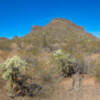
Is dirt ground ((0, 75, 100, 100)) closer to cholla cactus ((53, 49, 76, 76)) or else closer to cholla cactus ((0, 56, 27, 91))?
cholla cactus ((0, 56, 27, 91))

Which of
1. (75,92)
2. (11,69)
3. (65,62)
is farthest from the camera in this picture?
(65,62)

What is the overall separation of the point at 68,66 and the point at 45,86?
2587 mm

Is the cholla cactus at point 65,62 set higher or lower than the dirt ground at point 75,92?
higher

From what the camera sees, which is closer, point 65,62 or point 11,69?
point 11,69

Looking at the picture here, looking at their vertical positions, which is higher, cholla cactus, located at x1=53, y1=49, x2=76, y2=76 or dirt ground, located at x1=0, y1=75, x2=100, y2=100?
cholla cactus, located at x1=53, y1=49, x2=76, y2=76

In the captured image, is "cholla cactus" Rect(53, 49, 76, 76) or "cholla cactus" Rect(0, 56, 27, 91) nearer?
"cholla cactus" Rect(0, 56, 27, 91)

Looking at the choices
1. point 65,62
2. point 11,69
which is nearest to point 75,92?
point 65,62

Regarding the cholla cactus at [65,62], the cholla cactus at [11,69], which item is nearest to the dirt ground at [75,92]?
the cholla cactus at [11,69]

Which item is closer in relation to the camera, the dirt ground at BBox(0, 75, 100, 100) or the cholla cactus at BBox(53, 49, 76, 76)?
the dirt ground at BBox(0, 75, 100, 100)

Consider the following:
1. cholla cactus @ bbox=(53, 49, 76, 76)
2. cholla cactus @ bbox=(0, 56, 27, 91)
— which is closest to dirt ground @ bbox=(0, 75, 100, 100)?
cholla cactus @ bbox=(0, 56, 27, 91)

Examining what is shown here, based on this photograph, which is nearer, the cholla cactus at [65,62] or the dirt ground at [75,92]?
the dirt ground at [75,92]

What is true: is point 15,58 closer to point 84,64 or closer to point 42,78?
point 42,78

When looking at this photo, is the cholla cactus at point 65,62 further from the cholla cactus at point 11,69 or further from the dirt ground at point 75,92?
the cholla cactus at point 11,69

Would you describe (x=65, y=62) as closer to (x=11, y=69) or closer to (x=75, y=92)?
(x=75, y=92)
